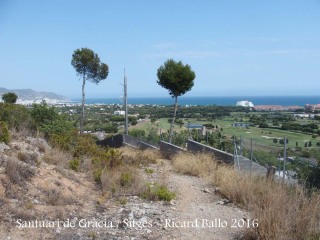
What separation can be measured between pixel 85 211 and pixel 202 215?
2260mm

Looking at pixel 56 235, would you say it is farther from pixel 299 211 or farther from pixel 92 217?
pixel 299 211

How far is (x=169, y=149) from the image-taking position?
16.9 meters

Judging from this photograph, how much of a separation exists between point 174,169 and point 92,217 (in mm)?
6017

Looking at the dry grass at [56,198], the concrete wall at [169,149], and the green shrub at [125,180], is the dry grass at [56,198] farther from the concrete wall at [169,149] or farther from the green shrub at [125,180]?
the concrete wall at [169,149]

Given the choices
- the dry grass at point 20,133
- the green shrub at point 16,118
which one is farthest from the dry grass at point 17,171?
the green shrub at point 16,118

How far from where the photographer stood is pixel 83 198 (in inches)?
293

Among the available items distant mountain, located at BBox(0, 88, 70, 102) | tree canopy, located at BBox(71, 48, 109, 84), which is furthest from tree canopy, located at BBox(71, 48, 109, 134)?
distant mountain, located at BBox(0, 88, 70, 102)

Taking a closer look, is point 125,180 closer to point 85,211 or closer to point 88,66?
point 85,211

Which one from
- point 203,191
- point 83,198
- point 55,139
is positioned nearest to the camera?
point 83,198

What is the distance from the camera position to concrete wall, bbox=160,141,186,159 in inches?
628

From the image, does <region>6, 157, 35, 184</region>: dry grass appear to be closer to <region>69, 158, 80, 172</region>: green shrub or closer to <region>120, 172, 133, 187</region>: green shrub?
<region>69, 158, 80, 172</region>: green shrub

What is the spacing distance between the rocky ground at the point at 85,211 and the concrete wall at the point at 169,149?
698 centimetres

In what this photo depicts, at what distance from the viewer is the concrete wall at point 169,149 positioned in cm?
1594

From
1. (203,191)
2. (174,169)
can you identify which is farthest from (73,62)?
(203,191)
